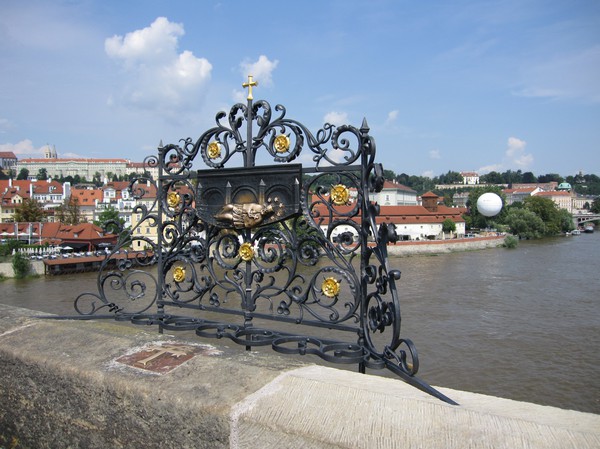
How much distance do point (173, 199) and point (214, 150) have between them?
0.60 metres

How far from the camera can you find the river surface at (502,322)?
9609mm

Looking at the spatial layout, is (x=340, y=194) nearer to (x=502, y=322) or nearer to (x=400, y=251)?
(x=502, y=322)

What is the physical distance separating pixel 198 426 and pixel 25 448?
138 cm

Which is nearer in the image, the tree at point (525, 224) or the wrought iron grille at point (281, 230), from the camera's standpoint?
the wrought iron grille at point (281, 230)

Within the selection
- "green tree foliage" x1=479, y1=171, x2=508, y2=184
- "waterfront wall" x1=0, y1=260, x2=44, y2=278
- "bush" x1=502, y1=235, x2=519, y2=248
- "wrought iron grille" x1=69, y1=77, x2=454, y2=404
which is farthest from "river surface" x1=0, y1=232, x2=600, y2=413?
"green tree foliage" x1=479, y1=171, x2=508, y2=184

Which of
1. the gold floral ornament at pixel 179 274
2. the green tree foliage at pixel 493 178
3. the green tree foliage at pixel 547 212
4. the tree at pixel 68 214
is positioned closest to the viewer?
the gold floral ornament at pixel 179 274

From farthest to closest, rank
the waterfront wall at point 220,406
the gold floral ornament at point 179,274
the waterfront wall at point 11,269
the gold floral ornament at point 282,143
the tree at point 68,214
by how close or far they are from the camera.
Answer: the tree at point 68,214 → the waterfront wall at point 11,269 → the gold floral ornament at point 179,274 → the gold floral ornament at point 282,143 → the waterfront wall at point 220,406

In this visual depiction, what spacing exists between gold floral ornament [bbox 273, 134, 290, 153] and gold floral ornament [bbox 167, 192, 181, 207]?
109 cm

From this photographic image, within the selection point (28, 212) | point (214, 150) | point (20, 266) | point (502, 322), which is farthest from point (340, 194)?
point (28, 212)

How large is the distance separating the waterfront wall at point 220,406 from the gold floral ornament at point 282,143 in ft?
5.12

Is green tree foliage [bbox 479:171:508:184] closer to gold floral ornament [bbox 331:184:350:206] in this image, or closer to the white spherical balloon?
the white spherical balloon

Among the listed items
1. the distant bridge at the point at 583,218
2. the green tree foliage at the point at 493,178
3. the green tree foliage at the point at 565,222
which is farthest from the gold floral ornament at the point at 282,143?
the green tree foliage at the point at 493,178

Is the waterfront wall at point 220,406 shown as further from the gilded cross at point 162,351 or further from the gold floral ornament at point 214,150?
the gold floral ornament at point 214,150

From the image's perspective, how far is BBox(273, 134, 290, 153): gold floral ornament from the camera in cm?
377
